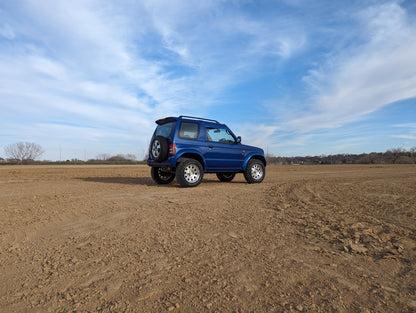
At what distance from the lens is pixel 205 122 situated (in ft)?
27.7

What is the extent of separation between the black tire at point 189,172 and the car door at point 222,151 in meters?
0.52

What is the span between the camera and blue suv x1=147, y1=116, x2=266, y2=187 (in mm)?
7543

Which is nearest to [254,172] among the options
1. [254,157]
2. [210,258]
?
[254,157]

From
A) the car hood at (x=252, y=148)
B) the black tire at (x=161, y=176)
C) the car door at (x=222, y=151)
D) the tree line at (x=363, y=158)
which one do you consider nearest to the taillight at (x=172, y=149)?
the car door at (x=222, y=151)

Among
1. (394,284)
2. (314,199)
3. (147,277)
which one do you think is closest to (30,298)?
(147,277)

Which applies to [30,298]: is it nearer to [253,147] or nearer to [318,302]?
[318,302]

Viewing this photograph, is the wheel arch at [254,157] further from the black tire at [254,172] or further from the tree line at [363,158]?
the tree line at [363,158]

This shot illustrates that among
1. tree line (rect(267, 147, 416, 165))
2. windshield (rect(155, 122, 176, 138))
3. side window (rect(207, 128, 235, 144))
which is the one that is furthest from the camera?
tree line (rect(267, 147, 416, 165))

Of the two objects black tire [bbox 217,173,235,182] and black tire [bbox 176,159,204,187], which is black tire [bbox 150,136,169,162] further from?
black tire [bbox 217,173,235,182]

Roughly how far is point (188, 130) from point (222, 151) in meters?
1.38

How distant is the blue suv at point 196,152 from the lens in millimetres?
7543

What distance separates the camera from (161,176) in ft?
30.2

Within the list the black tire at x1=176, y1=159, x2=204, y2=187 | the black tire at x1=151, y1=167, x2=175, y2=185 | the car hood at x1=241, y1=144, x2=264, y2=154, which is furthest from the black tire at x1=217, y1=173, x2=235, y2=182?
the black tire at x1=176, y1=159, x2=204, y2=187

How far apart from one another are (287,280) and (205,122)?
6.71 metres
